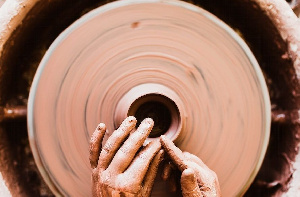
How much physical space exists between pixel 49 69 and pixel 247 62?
70cm

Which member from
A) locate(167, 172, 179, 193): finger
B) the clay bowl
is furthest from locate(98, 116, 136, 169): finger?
the clay bowl

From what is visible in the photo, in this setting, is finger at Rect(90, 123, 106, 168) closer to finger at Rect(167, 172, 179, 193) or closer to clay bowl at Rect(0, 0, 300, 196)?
finger at Rect(167, 172, 179, 193)

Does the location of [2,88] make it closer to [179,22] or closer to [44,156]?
[44,156]

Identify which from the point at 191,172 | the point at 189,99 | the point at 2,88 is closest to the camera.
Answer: the point at 191,172

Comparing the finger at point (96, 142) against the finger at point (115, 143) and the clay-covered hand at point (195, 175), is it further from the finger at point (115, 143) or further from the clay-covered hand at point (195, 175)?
the clay-covered hand at point (195, 175)

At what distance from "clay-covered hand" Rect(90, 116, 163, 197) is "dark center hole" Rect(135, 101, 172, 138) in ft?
0.54

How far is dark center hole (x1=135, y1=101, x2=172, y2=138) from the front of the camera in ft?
3.55

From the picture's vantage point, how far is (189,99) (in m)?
1.11

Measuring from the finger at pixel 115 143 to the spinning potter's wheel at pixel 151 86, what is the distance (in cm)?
19

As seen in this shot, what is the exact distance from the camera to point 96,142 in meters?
0.91

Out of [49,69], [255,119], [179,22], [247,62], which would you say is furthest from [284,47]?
[49,69]

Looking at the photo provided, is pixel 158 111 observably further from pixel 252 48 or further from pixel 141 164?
pixel 252 48

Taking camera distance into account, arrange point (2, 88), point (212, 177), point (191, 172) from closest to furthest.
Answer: point (191, 172) → point (212, 177) → point (2, 88)

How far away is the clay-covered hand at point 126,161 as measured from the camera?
875 millimetres
